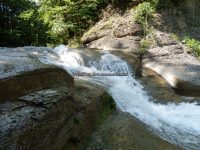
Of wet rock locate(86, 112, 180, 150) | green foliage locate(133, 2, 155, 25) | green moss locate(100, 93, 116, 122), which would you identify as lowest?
wet rock locate(86, 112, 180, 150)

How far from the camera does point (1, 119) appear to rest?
4.81 meters

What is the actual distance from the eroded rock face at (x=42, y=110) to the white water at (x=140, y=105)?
1655 mm

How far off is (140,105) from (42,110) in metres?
5.32

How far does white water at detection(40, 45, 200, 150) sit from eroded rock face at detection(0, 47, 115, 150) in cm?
166

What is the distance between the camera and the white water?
8533mm

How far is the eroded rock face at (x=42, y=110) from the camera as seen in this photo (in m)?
4.82

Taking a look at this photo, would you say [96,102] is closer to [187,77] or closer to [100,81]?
[100,81]

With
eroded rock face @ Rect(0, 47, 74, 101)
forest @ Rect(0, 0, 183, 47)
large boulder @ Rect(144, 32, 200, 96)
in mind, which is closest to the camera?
eroded rock face @ Rect(0, 47, 74, 101)

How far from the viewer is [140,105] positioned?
1028 centimetres

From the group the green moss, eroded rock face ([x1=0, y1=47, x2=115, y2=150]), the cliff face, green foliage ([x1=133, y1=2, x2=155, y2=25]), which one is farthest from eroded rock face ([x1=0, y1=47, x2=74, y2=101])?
green foliage ([x1=133, y1=2, x2=155, y2=25])

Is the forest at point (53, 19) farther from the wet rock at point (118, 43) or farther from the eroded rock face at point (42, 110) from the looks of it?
the eroded rock face at point (42, 110)

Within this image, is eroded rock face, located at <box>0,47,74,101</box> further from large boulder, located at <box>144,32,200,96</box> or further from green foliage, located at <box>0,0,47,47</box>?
green foliage, located at <box>0,0,47,47</box>

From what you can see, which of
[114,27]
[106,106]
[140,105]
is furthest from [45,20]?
[106,106]

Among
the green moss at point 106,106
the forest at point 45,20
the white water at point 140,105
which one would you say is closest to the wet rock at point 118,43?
the forest at point 45,20
